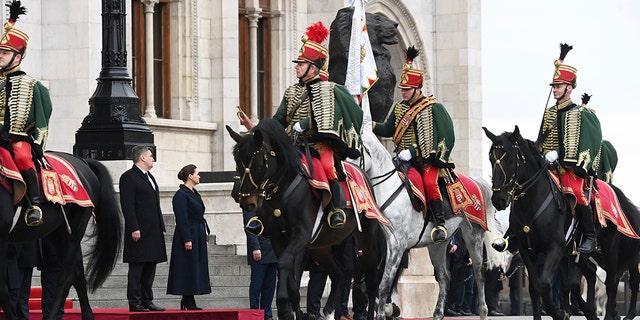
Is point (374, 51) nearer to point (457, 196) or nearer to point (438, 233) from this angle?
point (457, 196)

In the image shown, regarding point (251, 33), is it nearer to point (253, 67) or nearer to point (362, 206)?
point (253, 67)

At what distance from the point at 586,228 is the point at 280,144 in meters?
4.80

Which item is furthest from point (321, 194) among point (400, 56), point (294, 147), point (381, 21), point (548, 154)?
point (400, 56)

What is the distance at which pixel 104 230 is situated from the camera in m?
17.2

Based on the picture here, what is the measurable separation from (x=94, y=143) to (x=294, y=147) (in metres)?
7.08

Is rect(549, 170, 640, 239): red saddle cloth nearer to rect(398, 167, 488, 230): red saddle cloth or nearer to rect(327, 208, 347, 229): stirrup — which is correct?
rect(398, 167, 488, 230): red saddle cloth

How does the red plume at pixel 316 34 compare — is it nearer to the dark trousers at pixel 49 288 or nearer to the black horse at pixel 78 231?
the black horse at pixel 78 231

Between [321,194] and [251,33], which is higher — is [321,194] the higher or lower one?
the lower one

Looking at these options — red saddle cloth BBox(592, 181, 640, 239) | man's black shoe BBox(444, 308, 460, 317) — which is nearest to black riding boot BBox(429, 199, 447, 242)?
red saddle cloth BBox(592, 181, 640, 239)

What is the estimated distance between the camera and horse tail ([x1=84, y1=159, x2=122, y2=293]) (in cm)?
1712

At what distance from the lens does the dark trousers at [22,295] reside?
54.3 ft

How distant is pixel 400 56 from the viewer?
37.2 meters

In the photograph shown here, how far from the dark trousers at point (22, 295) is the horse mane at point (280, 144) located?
110 inches

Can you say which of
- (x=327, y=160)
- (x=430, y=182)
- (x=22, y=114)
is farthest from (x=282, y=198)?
(x=430, y=182)
